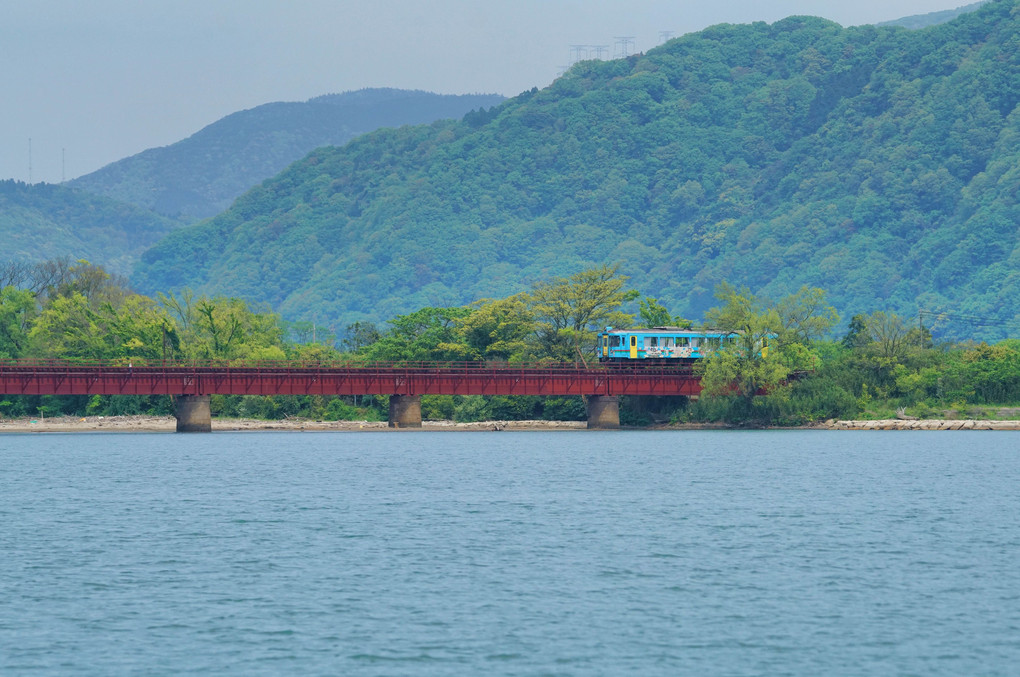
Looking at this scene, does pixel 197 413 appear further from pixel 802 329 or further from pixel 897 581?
pixel 897 581

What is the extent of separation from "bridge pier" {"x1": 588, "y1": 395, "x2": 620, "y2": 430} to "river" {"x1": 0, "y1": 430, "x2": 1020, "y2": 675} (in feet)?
129

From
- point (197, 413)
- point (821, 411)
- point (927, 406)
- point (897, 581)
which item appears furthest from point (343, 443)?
point (897, 581)

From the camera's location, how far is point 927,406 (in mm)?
102562

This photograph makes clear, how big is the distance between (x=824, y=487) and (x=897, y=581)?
23.3 metres

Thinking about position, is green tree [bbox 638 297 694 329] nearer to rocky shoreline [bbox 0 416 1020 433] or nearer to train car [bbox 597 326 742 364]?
train car [bbox 597 326 742 364]

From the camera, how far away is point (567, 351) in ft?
365

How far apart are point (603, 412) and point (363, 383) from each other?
1834cm

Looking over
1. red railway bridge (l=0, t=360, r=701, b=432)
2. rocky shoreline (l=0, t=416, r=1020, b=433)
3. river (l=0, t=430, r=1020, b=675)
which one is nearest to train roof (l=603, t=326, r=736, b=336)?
red railway bridge (l=0, t=360, r=701, b=432)

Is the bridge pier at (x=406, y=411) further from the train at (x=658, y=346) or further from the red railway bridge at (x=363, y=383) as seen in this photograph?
the train at (x=658, y=346)

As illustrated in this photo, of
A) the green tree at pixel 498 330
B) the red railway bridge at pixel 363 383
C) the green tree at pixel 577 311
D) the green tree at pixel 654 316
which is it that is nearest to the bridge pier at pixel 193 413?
the red railway bridge at pixel 363 383

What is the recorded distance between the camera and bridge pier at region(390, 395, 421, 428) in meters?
106

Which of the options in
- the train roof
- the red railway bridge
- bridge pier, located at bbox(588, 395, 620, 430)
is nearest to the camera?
the red railway bridge

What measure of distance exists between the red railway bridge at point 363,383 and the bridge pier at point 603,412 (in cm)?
8

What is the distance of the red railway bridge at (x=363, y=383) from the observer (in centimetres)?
9950
